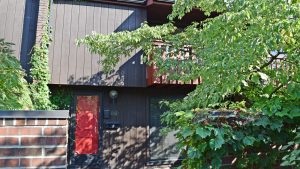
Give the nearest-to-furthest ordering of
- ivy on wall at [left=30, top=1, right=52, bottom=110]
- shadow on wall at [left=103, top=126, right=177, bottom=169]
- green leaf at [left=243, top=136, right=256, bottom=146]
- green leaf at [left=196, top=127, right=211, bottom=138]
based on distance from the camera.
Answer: green leaf at [left=196, top=127, right=211, bottom=138]
green leaf at [left=243, top=136, right=256, bottom=146]
ivy on wall at [left=30, top=1, right=52, bottom=110]
shadow on wall at [left=103, top=126, right=177, bottom=169]

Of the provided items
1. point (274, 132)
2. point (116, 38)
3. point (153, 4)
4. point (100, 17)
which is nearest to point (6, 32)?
point (100, 17)

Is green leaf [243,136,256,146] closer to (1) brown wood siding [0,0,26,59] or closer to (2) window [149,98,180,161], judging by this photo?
(2) window [149,98,180,161]

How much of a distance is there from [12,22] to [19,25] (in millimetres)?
192

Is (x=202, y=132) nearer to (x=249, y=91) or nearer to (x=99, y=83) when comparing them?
(x=249, y=91)

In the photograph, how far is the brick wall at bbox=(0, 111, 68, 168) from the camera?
196cm

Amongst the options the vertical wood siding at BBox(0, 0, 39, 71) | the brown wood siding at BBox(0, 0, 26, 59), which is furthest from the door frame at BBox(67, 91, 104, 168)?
the brown wood siding at BBox(0, 0, 26, 59)

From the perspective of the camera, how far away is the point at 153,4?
9.16m

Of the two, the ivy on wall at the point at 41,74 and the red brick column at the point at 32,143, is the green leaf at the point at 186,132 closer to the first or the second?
the red brick column at the point at 32,143

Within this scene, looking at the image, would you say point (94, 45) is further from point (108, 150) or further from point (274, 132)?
point (274, 132)

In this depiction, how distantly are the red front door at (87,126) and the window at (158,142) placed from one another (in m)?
1.62

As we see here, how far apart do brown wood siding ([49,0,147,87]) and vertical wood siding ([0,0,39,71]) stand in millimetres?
655

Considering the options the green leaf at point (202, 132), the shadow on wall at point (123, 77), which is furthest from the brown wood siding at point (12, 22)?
the green leaf at point (202, 132)

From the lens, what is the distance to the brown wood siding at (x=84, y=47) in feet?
27.7

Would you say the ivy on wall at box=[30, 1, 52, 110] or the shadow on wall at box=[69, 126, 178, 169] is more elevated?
the ivy on wall at box=[30, 1, 52, 110]
